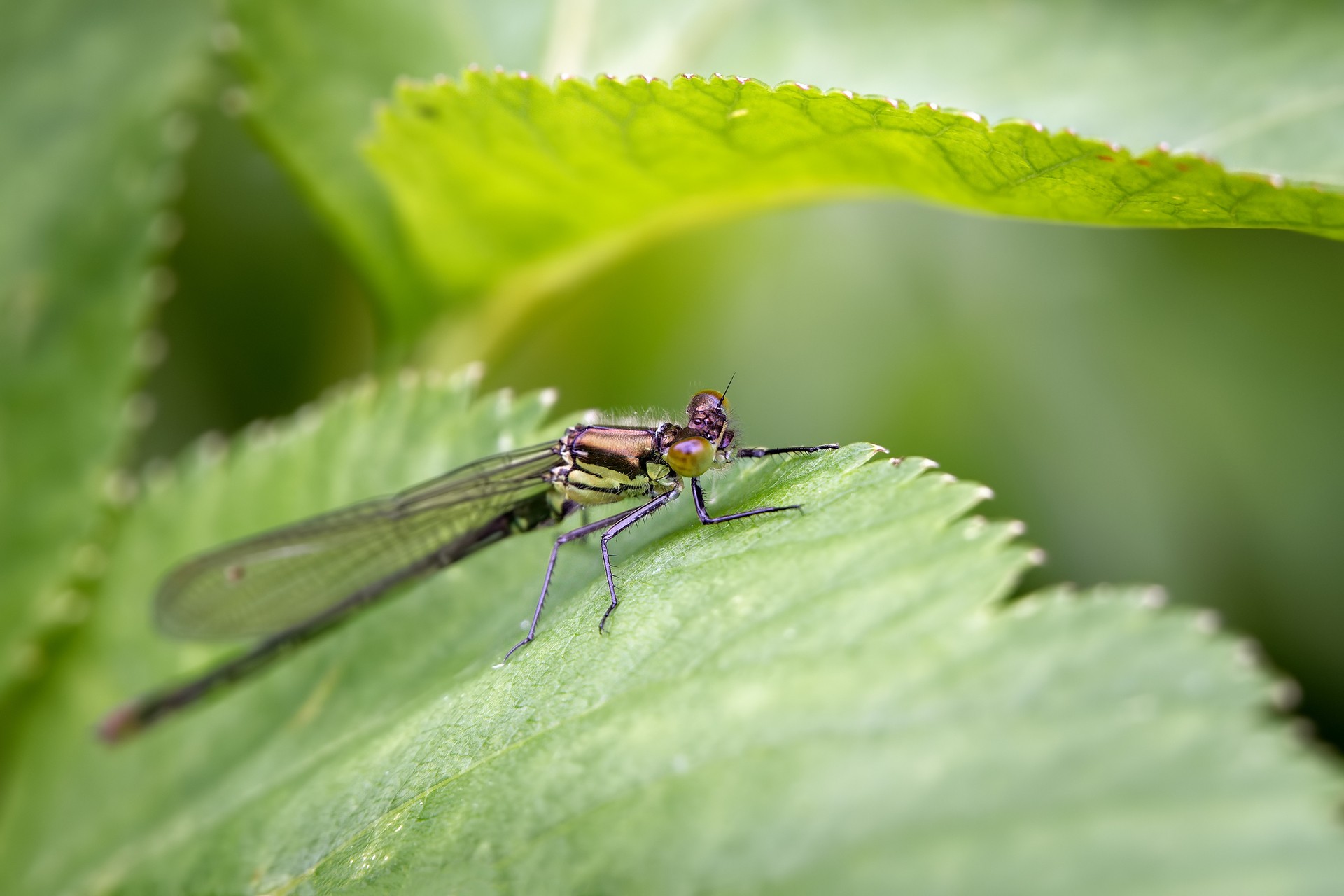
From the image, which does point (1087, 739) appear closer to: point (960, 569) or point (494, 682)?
point (960, 569)

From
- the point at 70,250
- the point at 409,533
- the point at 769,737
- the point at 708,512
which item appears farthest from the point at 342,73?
the point at 769,737

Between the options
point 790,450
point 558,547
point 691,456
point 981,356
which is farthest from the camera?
point 981,356

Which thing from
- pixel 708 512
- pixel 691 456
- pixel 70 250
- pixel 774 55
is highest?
pixel 70 250

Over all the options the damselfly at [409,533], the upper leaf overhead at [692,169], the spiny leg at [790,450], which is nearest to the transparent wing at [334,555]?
the damselfly at [409,533]

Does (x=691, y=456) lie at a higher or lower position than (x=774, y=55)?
lower

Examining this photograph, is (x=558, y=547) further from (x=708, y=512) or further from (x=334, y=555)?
(x=334, y=555)

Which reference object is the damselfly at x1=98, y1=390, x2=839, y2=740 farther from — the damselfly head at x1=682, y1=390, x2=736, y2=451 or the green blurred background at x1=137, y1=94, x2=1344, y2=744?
the green blurred background at x1=137, y1=94, x2=1344, y2=744
